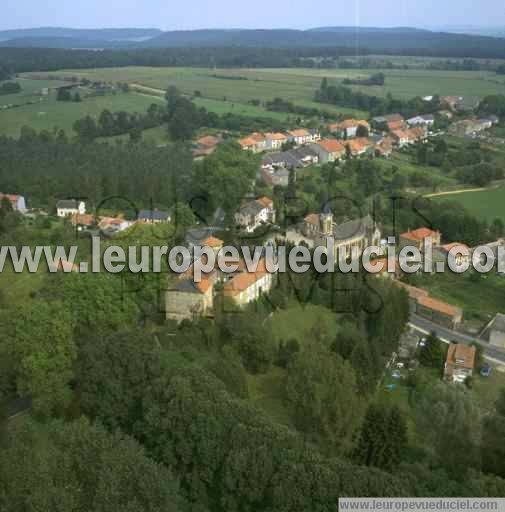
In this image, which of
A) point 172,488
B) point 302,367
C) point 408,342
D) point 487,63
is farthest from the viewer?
point 487,63

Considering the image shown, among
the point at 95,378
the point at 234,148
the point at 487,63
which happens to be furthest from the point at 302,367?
the point at 487,63

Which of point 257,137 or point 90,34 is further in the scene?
point 90,34

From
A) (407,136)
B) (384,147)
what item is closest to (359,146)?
(384,147)

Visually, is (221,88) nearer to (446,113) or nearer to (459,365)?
(446,113)

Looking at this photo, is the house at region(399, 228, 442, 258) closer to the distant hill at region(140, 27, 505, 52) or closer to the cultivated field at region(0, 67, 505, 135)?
the cultivated field at region(0, 67, 505, 135)

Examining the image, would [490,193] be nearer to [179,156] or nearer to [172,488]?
[179,156]

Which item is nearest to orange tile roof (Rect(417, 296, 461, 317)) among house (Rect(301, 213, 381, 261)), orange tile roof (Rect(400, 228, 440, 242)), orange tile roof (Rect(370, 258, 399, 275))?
orange tile roof (Rect(370, 258, 399, 275))

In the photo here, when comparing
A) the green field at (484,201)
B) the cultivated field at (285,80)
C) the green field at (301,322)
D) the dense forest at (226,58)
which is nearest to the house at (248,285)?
the green field at (301,322)
